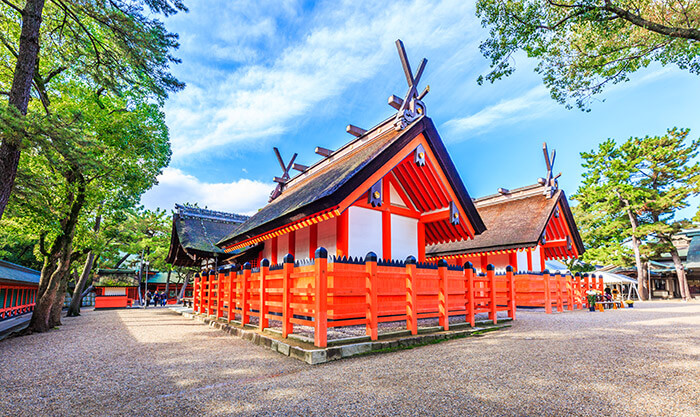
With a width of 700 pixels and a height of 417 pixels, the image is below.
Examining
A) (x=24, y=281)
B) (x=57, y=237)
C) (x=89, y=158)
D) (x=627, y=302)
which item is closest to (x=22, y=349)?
(x=57, y=237)

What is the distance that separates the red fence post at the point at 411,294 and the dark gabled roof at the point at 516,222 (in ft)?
29.3

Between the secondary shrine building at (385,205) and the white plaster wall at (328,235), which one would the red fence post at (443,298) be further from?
the white plaster wall at (328,235)

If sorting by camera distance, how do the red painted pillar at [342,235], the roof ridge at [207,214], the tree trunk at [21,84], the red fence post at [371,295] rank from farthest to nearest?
the roof ridge at [207,214] < the red painted pillar at [342,235] < the red fence post at [371,295] < the tree trunk at [21,84]

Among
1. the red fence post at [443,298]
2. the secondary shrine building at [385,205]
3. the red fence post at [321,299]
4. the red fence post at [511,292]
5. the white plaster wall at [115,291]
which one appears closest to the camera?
the red fence post at [321,299]

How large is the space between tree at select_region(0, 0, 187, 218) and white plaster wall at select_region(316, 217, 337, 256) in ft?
15.1

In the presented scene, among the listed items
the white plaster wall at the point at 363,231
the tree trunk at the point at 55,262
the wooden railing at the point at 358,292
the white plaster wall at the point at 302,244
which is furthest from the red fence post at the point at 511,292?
the tree trunk at the point at 55,262

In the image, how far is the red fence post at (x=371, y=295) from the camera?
5.68 m

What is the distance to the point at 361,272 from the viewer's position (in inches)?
226

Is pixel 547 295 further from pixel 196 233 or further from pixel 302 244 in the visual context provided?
pixel 196 233

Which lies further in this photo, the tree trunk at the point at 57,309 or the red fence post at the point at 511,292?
the tree trunk at the point at 57,309

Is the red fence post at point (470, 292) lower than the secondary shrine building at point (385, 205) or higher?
lower

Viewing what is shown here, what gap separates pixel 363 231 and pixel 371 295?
314cm

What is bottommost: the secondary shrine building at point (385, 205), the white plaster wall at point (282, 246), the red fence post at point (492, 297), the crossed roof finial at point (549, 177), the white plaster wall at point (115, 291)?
the white plaster wall at point (115, 291)

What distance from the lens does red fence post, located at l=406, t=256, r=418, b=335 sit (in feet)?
20.6
